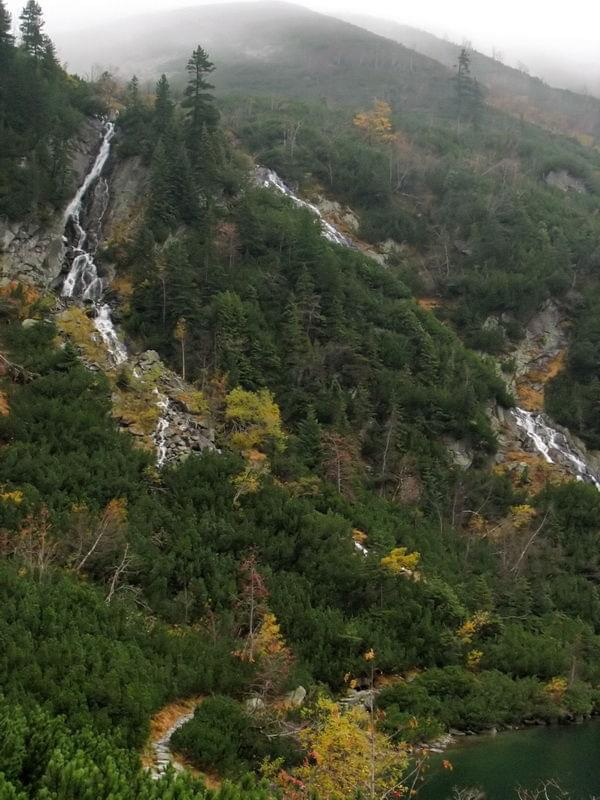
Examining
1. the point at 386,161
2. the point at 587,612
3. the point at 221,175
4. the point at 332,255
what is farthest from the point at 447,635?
the point at 386,161

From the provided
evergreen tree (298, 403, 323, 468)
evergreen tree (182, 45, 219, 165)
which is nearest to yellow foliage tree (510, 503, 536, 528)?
evergreen tree (298, 403, 323, 468)

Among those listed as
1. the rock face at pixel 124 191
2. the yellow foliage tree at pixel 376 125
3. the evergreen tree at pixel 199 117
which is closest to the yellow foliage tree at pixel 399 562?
the rock face at pixel 124 191

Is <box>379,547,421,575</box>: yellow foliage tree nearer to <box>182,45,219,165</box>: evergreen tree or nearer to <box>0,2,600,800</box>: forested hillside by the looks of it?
<box>0,2,600,800</box>: forested hillside

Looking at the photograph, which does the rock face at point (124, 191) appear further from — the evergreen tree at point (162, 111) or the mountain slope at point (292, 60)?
the mountain slope at point (292, 60)

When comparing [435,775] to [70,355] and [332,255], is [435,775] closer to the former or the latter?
[70,355]

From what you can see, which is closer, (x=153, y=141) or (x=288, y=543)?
(x=288, y=543)
